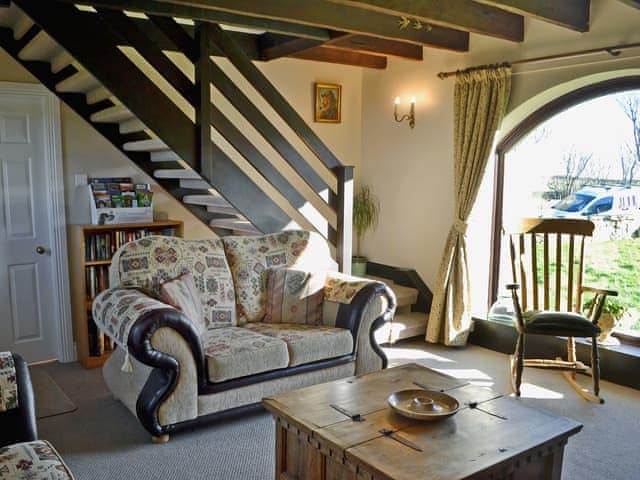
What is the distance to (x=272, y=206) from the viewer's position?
4129mm

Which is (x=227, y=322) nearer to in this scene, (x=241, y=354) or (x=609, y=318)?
(x=241, y=354)

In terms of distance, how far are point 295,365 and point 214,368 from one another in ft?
1.73

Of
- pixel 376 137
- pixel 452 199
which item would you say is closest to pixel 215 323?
pixel 452 199

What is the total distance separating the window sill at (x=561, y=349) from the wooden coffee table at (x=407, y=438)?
185cm

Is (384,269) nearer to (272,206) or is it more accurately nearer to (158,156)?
(272,206)

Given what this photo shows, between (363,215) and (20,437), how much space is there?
4059 millimetres

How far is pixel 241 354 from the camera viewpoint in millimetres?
3143

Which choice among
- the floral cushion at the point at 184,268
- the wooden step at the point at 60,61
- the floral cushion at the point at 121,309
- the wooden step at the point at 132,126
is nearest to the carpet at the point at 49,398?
the floral cushion at the point at 121,309

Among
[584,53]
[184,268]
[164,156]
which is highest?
[584,53]

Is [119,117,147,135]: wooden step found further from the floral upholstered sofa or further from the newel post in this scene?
the newel post

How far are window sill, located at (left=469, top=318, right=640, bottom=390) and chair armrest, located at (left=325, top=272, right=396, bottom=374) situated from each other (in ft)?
4.12

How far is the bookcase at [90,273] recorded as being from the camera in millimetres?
4156

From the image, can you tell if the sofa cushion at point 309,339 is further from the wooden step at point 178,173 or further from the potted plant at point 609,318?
the potted plant at point 609,318

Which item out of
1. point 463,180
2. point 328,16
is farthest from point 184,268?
point 463,180
